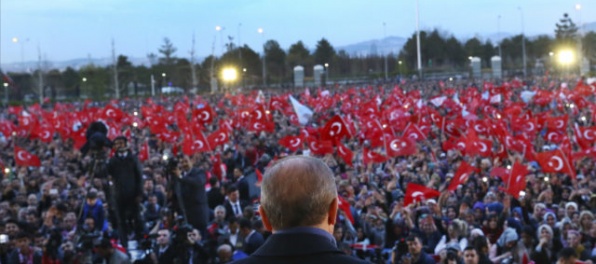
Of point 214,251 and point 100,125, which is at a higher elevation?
point 100,125

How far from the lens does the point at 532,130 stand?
20641mm

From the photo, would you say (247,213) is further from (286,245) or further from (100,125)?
(286,245)

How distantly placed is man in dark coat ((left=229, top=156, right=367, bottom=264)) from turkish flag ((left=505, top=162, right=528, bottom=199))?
9.44 metres

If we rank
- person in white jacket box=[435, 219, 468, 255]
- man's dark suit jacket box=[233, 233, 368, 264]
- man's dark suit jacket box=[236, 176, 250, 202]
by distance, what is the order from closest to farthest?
man's dark suit jacket box=[233, 233, 368, 264], person in white jacket box=[435, 219, 468, 255], man's dark suit jacket box=[236, 176, 250, 202]

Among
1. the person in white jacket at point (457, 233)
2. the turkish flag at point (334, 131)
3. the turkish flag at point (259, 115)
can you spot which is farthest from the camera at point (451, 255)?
the turkish flag at point (259, 115)

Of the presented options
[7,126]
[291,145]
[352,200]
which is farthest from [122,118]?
[352,200]

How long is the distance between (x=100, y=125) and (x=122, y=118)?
67.0ft

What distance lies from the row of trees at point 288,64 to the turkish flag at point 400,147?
7140 cm

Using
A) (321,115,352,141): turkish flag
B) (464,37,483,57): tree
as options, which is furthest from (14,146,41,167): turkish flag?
(464,37,483,57): tree

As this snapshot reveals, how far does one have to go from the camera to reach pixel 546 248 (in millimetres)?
8164

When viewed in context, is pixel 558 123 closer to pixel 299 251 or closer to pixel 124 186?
pixel 124 186

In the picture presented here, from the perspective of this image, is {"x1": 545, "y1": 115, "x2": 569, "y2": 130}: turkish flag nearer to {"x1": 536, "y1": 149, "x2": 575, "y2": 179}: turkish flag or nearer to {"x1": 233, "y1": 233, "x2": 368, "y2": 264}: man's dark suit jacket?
{"x1": 536, "y1": 149, "x2": 575, "y2": 179}: turkish flag

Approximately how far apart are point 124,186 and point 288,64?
96.7m

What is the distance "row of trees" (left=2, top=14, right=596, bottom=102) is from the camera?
94.4 metres
